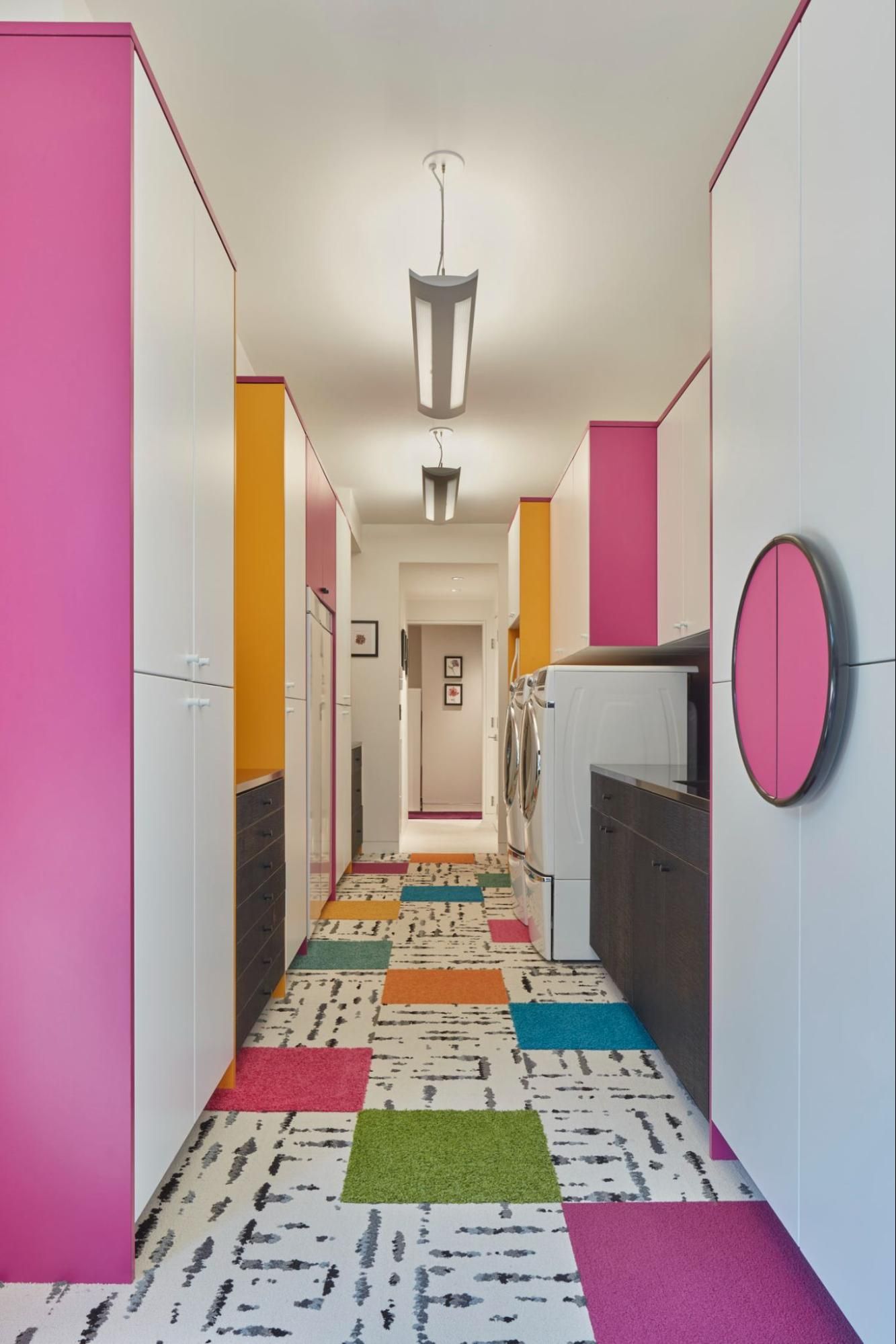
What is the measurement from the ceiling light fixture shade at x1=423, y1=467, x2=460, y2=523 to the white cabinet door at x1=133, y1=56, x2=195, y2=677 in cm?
298

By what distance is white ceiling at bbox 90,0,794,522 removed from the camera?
2.08 meters

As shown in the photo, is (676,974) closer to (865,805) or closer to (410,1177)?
(410,1177)

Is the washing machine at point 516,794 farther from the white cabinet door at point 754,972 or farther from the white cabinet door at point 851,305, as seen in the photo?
the white cabinet door at point 851,305

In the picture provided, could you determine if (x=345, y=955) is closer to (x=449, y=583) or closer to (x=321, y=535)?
(x=321, y=535)

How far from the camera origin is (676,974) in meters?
2.34

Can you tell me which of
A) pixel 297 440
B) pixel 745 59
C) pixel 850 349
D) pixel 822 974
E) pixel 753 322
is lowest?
pixel 822 974

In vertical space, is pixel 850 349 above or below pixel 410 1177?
above

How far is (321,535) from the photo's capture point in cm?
420

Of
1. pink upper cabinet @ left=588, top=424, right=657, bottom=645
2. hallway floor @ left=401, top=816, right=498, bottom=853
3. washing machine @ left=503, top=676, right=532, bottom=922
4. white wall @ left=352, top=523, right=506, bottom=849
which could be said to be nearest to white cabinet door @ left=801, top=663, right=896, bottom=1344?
pink upper cabinet @ left=588, top=424, right=657, bottom=645

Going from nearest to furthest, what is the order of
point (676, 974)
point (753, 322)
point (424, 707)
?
point (753, 322) → point (676, 974) → point (424, 707)

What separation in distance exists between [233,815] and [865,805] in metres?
1.61

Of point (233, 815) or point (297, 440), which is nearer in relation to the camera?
point (233, 815)

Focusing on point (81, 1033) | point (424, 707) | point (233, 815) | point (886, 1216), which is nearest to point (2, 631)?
point (81, 1033)

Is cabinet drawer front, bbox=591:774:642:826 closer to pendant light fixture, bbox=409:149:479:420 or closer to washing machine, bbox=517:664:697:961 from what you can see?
washing machine, bbox=517:664:697:961
